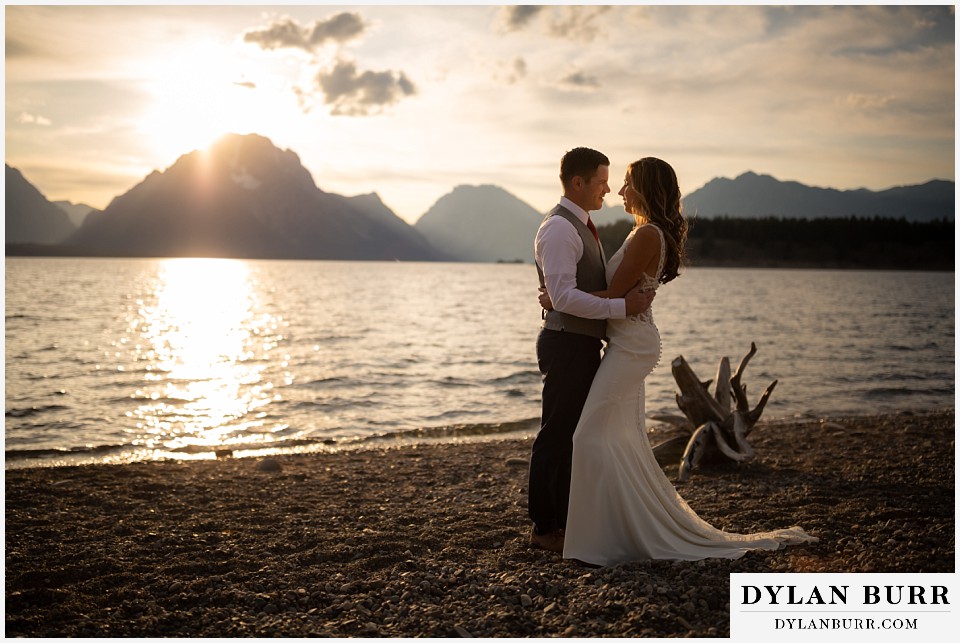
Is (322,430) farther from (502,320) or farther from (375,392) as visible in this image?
(502,320)

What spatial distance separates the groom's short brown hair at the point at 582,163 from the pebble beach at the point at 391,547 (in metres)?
3.11

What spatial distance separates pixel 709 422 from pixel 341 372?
51.1 feet

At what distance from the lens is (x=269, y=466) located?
1073 centimetres

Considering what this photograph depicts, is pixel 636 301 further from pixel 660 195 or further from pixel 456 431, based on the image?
pixel 456 431

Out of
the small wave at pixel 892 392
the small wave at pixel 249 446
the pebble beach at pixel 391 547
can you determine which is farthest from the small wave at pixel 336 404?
the small wave at pixel 892 392

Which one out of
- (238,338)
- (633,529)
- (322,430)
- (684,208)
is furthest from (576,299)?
(238,338)

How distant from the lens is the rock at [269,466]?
10621mm

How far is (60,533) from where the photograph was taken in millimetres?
7285

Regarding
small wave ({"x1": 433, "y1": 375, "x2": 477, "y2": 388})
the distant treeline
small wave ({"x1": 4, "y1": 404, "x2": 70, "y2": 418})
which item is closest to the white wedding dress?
small wave ({"x1": 4, "y1": 404, "x2": 70, "y2": 418})

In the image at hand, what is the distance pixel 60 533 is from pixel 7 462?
6.03 metres

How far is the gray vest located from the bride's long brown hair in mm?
491

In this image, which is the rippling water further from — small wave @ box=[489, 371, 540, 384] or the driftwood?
the driftwood

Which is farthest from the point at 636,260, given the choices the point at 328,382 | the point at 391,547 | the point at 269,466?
the point at 328,382

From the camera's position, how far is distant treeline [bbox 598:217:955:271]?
144125 millimetres
